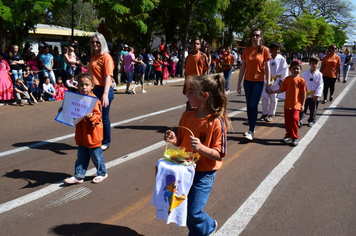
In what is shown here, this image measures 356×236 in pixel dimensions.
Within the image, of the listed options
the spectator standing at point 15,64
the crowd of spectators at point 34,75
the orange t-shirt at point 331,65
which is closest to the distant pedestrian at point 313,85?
the orange t-shirt at point 331,65

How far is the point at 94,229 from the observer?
336cm

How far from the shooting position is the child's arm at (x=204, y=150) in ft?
8.64

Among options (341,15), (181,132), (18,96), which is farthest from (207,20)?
(341,15)

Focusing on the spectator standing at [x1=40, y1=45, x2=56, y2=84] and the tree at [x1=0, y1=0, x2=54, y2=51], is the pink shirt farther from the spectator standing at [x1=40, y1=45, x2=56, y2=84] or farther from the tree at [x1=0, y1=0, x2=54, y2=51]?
the tree at [x1=0, y1=0, x2=54, y2=51]

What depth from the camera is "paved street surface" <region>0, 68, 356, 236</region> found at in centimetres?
347

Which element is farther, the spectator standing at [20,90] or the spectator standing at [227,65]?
the spectator standing at [227,65]

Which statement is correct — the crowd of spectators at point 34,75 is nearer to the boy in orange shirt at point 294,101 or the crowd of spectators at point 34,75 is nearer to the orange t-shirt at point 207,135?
the boy in orange shirt at point 294,101

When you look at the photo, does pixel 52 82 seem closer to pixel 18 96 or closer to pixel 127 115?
pixel 18 96

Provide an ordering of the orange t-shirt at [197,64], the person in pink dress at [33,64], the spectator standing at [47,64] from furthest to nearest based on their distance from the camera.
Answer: the spectator standing at [47,64] → the person in pink dress at [33,64] → the orange t-shirt at [197,64]

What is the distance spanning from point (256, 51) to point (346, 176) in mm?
2885

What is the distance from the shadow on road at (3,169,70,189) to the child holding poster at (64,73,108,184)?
13.8 inches

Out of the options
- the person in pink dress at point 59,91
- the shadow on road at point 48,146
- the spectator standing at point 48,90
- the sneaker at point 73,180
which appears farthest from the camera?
the person in pink dress at point 59,91

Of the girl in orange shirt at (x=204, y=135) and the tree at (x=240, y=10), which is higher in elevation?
the tree at (x=240, y=10)

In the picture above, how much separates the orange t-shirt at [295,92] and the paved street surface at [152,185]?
82cm
